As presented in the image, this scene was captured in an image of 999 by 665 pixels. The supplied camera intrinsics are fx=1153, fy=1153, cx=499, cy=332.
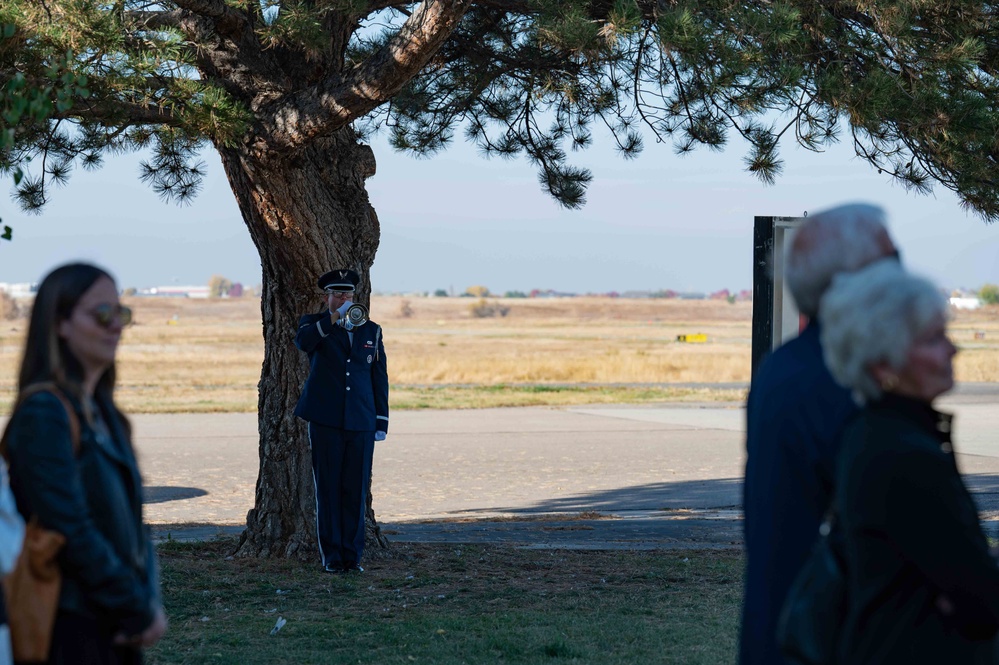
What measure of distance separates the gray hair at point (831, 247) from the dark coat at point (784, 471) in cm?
11

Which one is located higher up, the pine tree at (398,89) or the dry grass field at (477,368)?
the pine tree at (398,89)

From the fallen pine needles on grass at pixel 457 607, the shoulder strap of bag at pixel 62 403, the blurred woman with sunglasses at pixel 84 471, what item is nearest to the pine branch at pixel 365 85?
the fallen pine needles on grass at pixel 457 607

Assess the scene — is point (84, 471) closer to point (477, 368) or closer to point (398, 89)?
point (398, 89)

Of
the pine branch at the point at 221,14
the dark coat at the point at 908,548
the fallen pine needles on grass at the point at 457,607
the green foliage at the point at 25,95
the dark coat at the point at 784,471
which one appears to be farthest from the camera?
the pine branch at the point at 221,14

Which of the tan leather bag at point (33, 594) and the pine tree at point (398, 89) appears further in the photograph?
the pine tree at point (398, 89)

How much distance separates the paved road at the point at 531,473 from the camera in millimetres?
10484

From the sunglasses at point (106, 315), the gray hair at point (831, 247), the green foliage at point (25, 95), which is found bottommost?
the sunglasses at point (106, 315)

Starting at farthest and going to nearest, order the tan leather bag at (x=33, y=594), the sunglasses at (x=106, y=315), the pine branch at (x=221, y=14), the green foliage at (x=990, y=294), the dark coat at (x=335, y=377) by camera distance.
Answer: the green foliage at (x=990, y=294), the dark coat at (x=335, y=377), the pine branch at (x=221, y=14), the sunglasses at (x=106, y=315), the tan leather bag at (x=33, y=594)

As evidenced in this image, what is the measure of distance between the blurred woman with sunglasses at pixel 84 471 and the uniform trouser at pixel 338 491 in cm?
484

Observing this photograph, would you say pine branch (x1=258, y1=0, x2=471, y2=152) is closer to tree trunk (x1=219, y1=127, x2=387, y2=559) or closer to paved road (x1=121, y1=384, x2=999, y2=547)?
tree trunk (x1=219, y1=127, x2=387, y2=559)

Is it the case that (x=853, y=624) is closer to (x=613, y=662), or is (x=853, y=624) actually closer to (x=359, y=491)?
(x=613, y=662)

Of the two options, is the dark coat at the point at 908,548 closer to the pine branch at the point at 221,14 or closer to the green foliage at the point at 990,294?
the pine branch at the point at 221,14

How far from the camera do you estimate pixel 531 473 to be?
15227mm

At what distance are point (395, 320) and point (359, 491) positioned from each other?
387 feet
